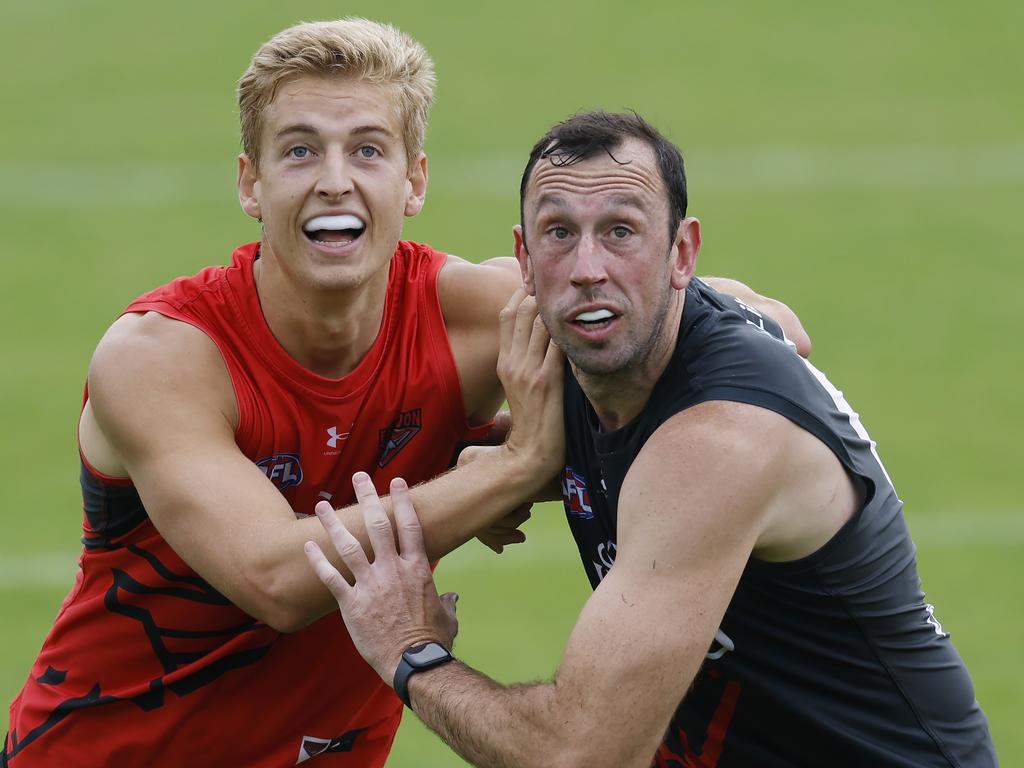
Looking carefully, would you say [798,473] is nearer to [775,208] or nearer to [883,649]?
[883,649]

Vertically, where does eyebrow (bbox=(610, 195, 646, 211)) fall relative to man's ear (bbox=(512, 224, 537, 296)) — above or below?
above

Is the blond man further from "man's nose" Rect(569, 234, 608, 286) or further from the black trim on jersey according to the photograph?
"man's nose" Rect(569, 234, 608, 286)

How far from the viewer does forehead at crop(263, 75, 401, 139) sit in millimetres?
5191

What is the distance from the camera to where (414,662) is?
4750mm

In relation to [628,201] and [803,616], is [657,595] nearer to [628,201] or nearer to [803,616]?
[803,616]

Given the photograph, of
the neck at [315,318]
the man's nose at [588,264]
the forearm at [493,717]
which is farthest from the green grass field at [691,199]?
the man's nose at [588,264]

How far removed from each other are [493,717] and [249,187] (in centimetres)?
189

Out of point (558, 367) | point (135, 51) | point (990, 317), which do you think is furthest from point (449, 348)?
point (135, 51)

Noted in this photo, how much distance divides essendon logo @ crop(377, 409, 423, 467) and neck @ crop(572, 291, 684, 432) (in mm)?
834

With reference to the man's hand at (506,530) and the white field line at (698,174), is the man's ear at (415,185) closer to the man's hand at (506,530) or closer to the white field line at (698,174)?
the man's hand at (506,530)

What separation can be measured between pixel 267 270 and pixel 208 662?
4.04 feet

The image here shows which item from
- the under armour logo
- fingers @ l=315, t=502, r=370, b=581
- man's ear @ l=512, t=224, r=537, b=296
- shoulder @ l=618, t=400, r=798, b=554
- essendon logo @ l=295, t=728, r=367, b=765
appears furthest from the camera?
essendon logo @ l=295, t=728, r=367, b=765

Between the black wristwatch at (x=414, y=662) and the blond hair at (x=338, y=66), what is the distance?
157 centimetres

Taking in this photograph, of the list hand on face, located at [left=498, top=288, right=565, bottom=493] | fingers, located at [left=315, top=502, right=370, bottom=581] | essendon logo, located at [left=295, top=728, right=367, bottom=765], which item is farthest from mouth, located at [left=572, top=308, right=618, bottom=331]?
essendon logo, located at [left=295, top=728, right=367, bottom=765]
